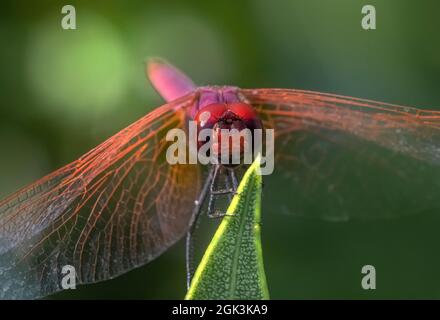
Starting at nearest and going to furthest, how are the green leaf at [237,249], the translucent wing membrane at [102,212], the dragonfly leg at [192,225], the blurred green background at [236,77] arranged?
the green leaf at [237,249] < the translucent wing membrane at [102,212] < the dragonfly leg at [192,225] < the blurred green background at [236,77]

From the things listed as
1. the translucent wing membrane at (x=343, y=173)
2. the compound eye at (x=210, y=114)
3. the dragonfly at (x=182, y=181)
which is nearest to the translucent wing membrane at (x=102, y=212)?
the dragonfly at (x=182, y=181)

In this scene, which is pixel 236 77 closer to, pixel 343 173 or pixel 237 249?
pixel 343 173

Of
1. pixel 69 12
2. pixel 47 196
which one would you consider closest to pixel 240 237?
pixel 47 196

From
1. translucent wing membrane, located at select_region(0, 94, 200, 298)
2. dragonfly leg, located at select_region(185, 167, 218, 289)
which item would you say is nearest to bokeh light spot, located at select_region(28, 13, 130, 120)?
translucent wing membrane, located at select_region(0, 94, 200, 298)

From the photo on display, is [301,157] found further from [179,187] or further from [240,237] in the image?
[240,237]

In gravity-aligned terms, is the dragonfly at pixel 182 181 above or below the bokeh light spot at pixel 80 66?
below

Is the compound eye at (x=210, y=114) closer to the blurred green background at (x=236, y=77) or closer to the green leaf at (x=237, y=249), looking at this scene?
the green leaf at (x=237, y=249)

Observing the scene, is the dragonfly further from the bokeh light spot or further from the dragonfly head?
the bokeh light spot
